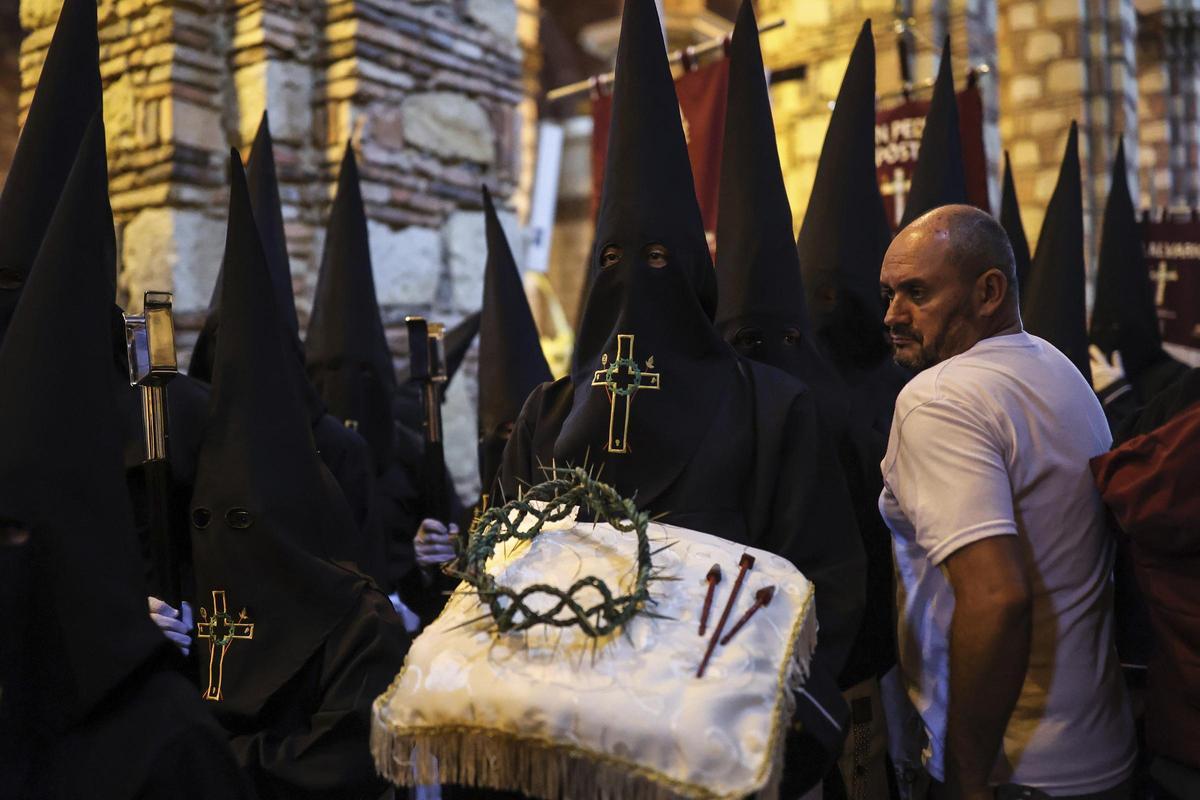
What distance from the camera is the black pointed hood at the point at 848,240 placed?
3750 millimetres

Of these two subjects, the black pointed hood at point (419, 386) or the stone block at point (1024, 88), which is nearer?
the black pointed hood at point (419, 386)

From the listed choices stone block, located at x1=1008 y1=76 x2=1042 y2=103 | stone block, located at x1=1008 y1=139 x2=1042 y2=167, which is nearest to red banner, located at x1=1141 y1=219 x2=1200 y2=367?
stone block, located at x1=1008 y1=139 x2=1042 y2=167

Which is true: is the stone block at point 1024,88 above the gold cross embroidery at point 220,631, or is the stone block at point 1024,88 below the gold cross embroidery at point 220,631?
above

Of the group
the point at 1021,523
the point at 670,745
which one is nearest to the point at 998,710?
the point at 1021,523

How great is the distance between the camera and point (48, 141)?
290cm

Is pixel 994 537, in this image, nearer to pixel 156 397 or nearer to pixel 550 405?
pixel 550 405

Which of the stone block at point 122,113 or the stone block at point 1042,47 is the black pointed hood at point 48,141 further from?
the stone block at point 1042,47

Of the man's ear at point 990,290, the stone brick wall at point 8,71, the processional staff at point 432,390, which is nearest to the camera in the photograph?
the man's ear at point 990,290

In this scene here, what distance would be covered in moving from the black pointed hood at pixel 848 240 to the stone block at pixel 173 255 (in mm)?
2665

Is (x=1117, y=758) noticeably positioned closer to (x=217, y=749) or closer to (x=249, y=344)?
(x=217, y=749)

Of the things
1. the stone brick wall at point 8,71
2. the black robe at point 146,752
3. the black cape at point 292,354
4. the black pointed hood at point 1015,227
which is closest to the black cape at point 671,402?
the black robe at point 146,752

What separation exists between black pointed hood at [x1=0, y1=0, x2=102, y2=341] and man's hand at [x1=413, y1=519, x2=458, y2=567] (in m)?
1.65

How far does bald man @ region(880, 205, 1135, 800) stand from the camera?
6.48 feet

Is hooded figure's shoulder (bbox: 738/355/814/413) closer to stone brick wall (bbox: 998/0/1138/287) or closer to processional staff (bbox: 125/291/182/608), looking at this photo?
processional staff (bbox: 125/291/182/608)
